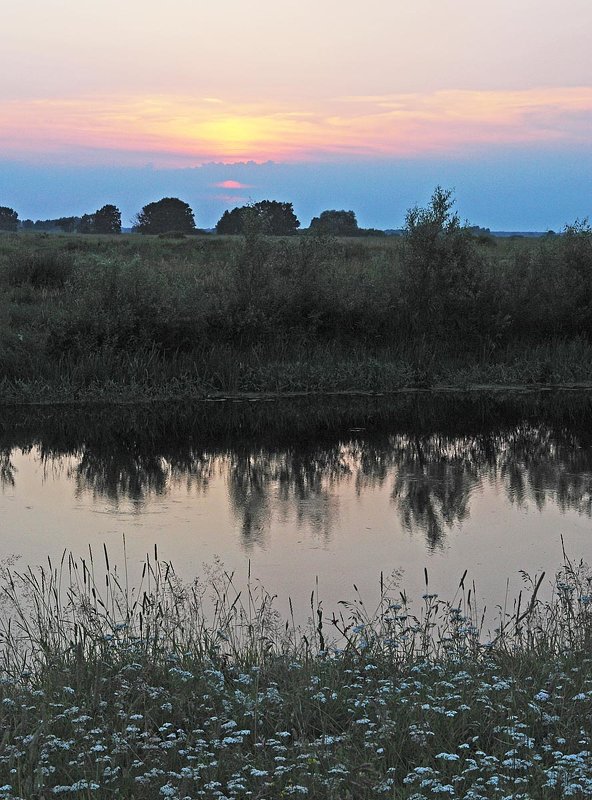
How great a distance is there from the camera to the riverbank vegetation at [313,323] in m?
18.2

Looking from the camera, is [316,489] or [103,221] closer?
[316,489]

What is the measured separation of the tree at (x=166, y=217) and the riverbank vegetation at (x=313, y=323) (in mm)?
47495

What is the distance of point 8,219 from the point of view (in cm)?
7188

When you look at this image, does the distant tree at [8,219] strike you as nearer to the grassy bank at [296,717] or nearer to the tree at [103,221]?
the tree at [103,221]

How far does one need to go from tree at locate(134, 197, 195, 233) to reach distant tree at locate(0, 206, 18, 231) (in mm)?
9048

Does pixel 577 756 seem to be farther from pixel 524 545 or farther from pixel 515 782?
pixel 524 545

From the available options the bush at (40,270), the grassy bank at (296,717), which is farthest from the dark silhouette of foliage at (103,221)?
the grassy bank at (296,717)

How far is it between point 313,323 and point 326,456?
272 inches

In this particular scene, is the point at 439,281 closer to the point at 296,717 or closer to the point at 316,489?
the point at 316,489

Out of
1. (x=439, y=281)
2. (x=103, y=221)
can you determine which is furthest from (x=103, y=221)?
(x=439, y=281)

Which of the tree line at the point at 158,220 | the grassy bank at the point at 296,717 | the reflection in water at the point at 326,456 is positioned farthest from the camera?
the tree line at the point at 158,220

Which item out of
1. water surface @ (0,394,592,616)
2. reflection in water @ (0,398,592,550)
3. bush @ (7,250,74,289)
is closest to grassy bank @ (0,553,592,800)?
water surface @ (0,394,592,616)

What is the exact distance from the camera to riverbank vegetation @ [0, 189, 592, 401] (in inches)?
716

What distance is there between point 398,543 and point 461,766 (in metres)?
5.12
